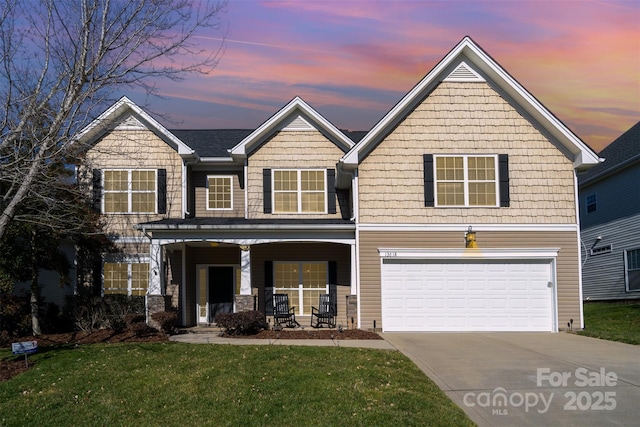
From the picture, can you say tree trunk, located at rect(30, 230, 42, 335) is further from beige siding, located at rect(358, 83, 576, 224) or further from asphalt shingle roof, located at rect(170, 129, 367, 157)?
beige siding, located at rect(358, 83, 576, 224)

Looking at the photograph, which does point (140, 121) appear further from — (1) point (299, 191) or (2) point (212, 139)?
(1) point (299, 191)

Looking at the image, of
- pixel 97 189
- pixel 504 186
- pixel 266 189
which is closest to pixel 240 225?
pixel 266 189

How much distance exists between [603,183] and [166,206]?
64.0 feet

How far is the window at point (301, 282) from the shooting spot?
1980cm

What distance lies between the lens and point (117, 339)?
15.1 metres

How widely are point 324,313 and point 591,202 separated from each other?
17.1m

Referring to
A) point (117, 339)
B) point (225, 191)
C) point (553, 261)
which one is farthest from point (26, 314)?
point (553, 261)

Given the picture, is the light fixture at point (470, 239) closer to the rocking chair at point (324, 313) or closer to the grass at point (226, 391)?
the rocking chair at point (324, 313)

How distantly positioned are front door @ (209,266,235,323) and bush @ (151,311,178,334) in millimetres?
3519

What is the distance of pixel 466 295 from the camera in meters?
17.5

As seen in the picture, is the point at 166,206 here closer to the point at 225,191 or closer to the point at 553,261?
the point at 225,191

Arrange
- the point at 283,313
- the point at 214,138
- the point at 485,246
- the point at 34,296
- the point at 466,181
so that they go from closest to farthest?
the point at 34,296, the point at 485,246, the point at 466,181, the point at 283,313, the point at 214,138

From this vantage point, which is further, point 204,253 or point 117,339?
point 204,253

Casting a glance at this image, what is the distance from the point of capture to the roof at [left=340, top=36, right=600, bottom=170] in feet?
57.0
